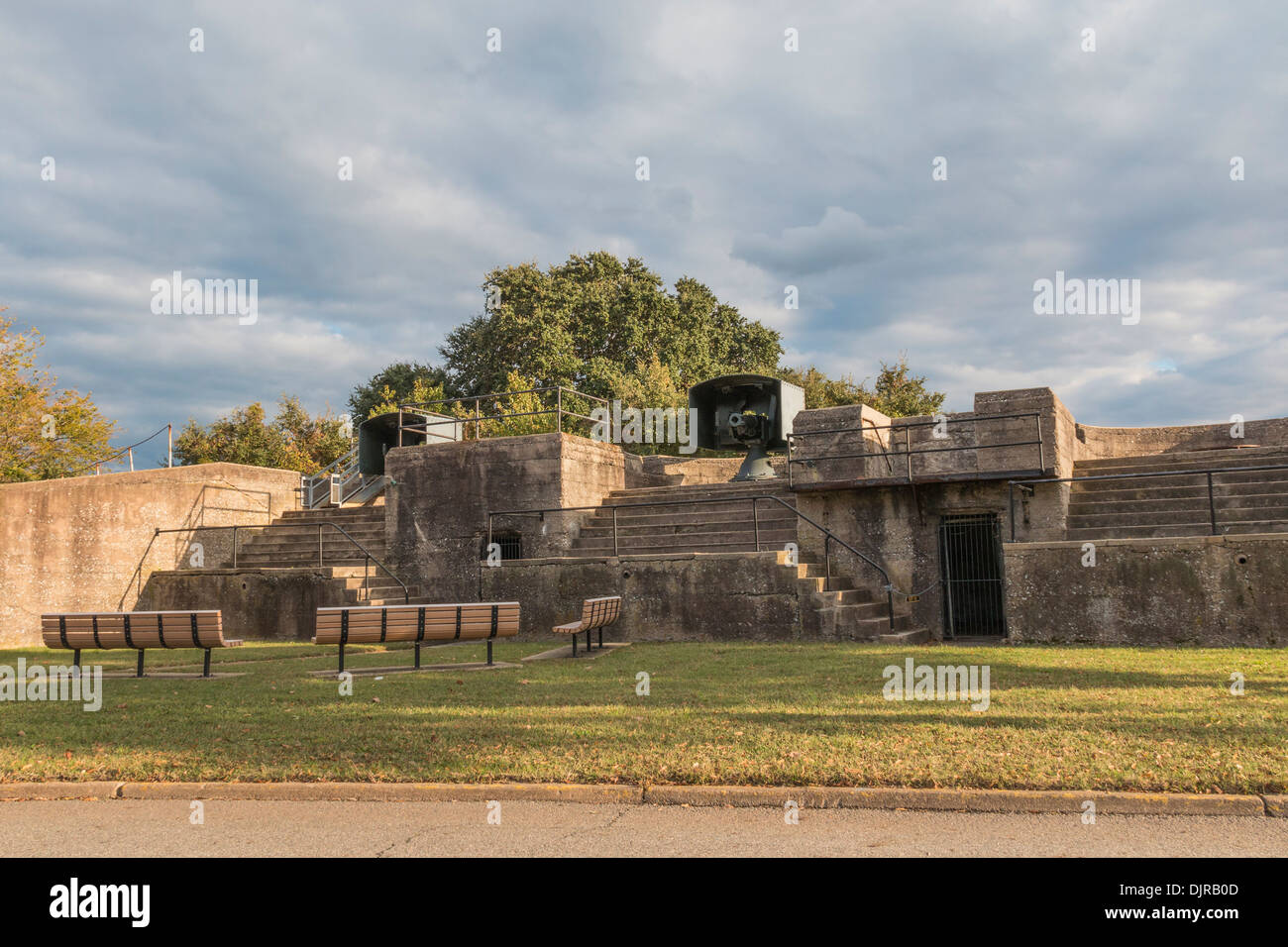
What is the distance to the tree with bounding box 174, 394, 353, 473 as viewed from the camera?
37.5m

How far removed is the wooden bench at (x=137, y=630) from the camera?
10.8 m

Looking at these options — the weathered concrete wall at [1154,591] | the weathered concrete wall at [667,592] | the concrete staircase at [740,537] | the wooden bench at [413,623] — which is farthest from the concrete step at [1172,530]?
the wooden bench at [413,623]

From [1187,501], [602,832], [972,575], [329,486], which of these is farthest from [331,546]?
[602,832]

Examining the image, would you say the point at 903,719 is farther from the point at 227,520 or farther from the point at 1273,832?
the point at 227,520

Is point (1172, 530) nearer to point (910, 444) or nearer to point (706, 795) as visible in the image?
point (910, 444)

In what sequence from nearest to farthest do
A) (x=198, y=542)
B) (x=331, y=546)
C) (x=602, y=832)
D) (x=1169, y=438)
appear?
(x=602, y=832), (x=1169, y=438), (x=331, y=546), (x=198, y=542)

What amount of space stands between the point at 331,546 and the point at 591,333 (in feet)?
71.0

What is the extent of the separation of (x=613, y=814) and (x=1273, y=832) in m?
3.27

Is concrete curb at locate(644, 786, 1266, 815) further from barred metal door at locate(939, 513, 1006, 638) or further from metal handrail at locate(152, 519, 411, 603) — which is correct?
metal handrail at locate(152, 519, 411, 603)

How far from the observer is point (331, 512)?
23609 mm

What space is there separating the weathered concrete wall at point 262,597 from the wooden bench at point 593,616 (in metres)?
6.81

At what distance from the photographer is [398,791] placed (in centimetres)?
547

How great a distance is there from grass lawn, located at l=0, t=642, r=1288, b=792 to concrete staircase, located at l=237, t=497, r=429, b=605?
28.5ft

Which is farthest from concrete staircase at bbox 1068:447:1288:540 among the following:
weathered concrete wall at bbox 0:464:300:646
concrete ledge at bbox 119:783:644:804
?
weathered concrete wall at bbox 0:464:300:646
